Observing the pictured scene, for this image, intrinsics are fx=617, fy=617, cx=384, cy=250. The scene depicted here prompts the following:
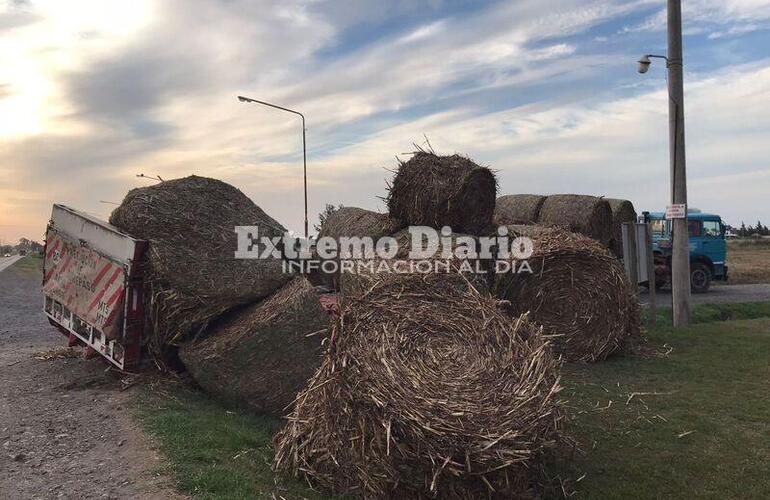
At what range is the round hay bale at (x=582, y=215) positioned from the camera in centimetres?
1485

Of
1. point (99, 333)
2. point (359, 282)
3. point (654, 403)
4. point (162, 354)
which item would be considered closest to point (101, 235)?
point (99, 333)

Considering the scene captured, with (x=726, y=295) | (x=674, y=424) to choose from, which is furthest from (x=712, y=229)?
(x=674, y=424)

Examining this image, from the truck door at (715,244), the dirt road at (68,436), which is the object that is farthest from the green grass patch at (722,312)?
the dirt road at (68,436)

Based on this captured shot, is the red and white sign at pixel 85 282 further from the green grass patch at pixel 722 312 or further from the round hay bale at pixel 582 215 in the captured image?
the round hay bale at pixel 582 215

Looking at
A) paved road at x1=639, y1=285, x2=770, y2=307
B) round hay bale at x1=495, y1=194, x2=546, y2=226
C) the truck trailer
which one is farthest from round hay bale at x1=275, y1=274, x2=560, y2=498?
paved road at x1=639, y1=285, x2=770, y2=307

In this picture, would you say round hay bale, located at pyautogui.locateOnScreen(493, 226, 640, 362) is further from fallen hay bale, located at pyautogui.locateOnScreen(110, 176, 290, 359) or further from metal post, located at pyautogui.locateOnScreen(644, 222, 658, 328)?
fallen hay bale, located at pyautogui.locateOnScreen(110, 176, 290, 359)

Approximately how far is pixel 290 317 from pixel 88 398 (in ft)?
7.17

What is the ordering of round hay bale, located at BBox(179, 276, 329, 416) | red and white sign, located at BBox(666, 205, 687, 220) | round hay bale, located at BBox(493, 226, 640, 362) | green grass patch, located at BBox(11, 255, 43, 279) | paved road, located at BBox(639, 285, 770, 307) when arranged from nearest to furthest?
1. round hay bale, located at BBox(179, 276, 329, 416)
2. round hay bale, located at BBox(493, 226, 640, 362)
3. red and white sign, located at BBox(666, 205, 687, 220)
4. paved road, located at BBox(639, 285, 770, 307)
5. green grass patch, located at BBox(11, 255, 43, 279)

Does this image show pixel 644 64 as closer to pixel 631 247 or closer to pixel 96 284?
pixel 631 247

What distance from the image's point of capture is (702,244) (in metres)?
19.2

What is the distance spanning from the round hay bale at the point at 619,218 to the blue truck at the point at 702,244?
2425mm

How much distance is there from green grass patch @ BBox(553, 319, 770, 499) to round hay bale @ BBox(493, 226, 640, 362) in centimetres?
41

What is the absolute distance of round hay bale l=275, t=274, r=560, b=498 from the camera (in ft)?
11.8

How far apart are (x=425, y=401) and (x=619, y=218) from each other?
1396 cm
